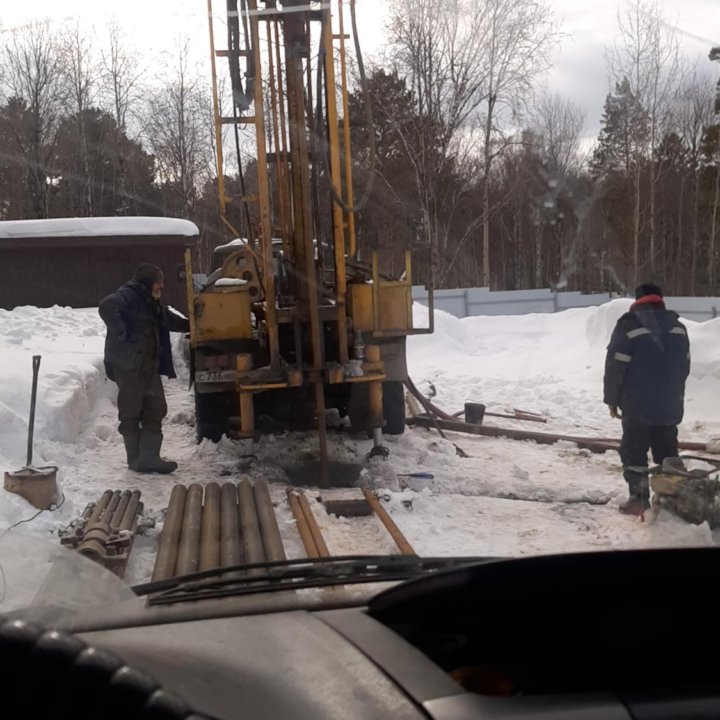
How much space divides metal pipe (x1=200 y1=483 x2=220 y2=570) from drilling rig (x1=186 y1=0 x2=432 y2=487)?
1254 mm

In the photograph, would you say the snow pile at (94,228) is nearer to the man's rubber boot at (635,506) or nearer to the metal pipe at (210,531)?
the metal pipe at (210,531)

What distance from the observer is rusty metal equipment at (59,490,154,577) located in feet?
14.0

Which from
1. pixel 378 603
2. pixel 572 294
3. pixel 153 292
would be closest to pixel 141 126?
pixel 572 294

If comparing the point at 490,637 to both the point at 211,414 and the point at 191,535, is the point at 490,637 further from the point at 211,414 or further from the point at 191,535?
the point at 211,414

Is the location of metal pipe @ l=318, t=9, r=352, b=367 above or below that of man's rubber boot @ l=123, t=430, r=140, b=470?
above

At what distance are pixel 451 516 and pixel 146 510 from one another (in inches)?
83.0

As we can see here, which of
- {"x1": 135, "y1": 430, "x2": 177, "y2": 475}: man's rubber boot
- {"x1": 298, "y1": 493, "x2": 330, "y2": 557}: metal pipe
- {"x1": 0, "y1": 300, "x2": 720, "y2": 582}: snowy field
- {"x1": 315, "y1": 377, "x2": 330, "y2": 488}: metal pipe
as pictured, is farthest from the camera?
{"x1": 135, "y1": 430, "x2": 177, "y2": 475}: man's rubber boot

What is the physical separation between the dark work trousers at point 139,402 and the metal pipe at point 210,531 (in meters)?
1.53

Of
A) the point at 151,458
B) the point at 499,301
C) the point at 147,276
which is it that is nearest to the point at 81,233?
the point at 499,301

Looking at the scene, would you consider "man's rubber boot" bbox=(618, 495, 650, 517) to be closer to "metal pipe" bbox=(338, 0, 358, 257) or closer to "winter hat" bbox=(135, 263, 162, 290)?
"metal pipe" bbox=(338, 0, 358, 257)

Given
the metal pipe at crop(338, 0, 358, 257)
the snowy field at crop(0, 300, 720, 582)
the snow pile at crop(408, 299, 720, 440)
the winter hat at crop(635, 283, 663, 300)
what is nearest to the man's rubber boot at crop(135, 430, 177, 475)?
the snowy field at crop(0, 300, 720, 582)

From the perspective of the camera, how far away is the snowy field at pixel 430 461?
5.35 m

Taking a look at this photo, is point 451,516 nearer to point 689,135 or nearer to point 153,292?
point 153,292

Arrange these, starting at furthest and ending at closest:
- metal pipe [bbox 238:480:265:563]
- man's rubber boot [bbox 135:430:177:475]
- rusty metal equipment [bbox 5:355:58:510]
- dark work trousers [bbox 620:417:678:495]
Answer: man's rubber boot [bbox 135:430:177:475], dark work trousers [bbox 620:417:678:495], rusty metal equipment [bbox 5:355:58:510], metal pipe [bbox 238:480:265:563]
